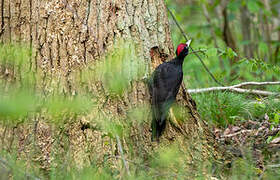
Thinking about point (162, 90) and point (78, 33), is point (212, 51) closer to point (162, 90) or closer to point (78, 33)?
point (162, 90)

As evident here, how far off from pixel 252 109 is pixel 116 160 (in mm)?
2236

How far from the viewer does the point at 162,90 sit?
404 centimetres

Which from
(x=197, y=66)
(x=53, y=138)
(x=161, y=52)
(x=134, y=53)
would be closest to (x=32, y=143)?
(x=53, y=138)

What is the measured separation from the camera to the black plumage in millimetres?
3822

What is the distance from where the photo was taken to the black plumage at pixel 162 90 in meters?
3.82

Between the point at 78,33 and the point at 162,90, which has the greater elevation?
the point at 78,33

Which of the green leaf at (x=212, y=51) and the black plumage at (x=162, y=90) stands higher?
the green leaf at (x=212, y=51)

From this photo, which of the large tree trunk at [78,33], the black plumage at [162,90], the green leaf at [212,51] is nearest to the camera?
the large tree trunk at [78,33]

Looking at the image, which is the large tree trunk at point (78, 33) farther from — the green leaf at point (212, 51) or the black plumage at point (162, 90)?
the green leaf at point (212, 51)

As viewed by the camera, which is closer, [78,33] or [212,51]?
[78,33]

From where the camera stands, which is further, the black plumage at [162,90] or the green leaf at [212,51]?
the green leaf at [212,51]

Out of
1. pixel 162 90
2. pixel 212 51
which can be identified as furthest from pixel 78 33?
pixel 212 51

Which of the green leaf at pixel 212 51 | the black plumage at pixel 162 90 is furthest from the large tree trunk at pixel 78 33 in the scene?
the green leaf at pixel 212 51

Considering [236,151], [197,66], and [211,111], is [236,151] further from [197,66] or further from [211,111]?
[197,66]
